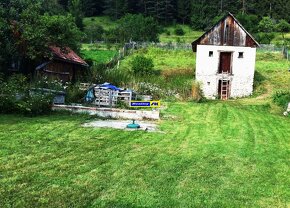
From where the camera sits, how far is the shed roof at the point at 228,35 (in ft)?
112

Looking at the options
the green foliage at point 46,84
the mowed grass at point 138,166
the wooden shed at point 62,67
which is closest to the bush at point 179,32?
the wooden shed at point 62,67

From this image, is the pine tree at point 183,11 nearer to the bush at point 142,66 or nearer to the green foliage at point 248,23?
the green foliage at point 248,23

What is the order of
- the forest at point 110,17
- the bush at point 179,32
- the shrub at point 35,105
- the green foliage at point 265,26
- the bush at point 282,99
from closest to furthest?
the shrub at point 35,105 < the forest at point 110,17 < the bush at point 282,99 < the green foliage at point 265,26 < the bush at point 179,32

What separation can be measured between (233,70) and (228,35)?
2951mm

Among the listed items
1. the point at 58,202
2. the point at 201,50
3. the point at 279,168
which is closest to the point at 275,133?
the point at 279,168

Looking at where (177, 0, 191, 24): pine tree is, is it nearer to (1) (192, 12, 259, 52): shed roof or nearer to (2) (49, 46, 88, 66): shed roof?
(1) (192, 12, 259, 52): shed roof

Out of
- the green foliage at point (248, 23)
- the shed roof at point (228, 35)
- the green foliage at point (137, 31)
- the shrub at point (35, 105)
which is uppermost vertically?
the green foliage at point (248, 23)

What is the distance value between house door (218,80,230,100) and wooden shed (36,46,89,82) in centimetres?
1179

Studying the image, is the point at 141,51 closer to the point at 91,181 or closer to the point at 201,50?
the point at 201,50

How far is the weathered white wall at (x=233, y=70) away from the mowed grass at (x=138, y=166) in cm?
1777

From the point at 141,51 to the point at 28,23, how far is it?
96.1 feet

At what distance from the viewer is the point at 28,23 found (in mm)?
20688

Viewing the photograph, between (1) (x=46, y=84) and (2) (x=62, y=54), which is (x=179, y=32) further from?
(1) (x=46, y=84)

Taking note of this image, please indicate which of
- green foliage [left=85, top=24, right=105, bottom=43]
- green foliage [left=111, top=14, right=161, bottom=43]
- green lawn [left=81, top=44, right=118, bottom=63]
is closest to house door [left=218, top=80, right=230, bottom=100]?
green lawn [left=81, top=44, right=118, bottom=63]
